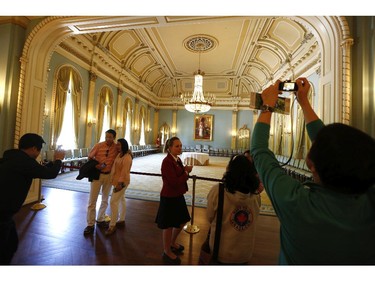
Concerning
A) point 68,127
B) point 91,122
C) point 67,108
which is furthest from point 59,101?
point 91,122

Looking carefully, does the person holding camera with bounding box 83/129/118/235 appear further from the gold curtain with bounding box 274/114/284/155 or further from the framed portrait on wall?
the framed portrait on wall

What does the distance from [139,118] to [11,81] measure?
1066 centimetres

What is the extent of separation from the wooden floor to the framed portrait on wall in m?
13.1

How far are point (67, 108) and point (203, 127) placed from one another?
428 inches

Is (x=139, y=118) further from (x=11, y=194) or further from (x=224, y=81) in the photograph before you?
(x=11, y=194)

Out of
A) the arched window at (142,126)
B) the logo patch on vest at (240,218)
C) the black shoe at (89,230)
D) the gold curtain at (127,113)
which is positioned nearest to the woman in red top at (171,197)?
the logo patch on vest at (240,218)

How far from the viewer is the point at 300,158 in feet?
24.4

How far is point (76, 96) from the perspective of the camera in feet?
26.1

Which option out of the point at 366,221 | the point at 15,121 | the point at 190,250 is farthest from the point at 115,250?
the point at 15,121

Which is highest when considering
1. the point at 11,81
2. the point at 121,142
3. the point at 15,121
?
the point at 11,81

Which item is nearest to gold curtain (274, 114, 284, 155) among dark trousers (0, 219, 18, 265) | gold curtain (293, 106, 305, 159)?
gold curtain (293, 106, 305, 159)

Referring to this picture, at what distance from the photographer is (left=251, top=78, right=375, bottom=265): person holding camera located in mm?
614

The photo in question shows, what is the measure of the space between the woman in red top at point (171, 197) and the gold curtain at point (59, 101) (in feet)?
21.6

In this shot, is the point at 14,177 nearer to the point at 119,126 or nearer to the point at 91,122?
the point at 91,122
